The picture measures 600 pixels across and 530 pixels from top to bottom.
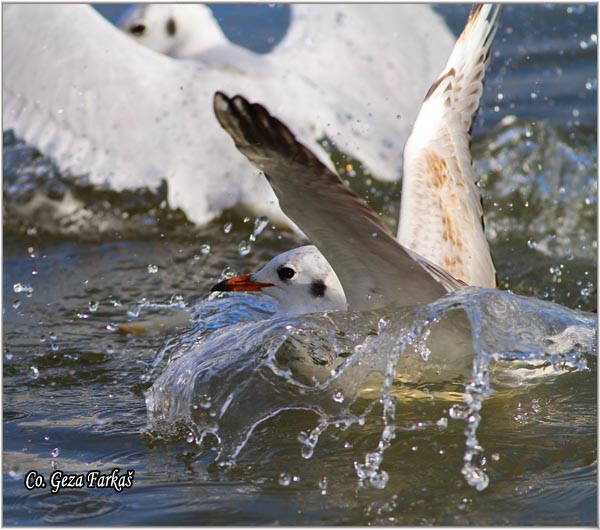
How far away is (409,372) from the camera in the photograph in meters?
3.71

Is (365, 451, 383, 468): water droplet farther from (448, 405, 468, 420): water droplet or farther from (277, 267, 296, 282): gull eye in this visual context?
(277, 267, 296, 282): gull eye

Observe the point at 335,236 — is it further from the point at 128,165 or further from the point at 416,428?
the point at 128,165

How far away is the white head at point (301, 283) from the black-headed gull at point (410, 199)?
0.01m

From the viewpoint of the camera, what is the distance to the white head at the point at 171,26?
841 cm

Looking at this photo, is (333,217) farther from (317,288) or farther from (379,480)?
(317,288)

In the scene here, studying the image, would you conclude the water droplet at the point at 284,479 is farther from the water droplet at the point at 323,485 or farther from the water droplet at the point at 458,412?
the water droplet at the point at 458,412

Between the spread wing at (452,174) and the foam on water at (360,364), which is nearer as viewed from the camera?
the foam on water at (360,364)

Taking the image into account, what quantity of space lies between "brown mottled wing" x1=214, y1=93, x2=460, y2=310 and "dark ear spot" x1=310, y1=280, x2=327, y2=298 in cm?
53

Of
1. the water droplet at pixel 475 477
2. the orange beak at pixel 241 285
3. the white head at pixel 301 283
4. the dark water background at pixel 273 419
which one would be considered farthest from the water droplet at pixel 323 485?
the orange beak at pixel 241 285

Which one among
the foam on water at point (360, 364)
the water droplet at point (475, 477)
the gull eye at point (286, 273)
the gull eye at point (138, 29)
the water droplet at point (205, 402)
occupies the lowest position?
the water droplet at point (475, 477)

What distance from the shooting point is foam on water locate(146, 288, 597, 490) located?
355 cm

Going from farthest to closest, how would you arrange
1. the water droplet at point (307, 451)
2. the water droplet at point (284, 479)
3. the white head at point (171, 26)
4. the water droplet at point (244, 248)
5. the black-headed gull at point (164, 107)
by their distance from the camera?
1. the white head at point (171, 26)
2. the black-headed gull at point (164, 107)
3. the water droplet at point (244, 248)
4. the water droplet at point (307, 451)
5. the water droplet at point (284, 479)

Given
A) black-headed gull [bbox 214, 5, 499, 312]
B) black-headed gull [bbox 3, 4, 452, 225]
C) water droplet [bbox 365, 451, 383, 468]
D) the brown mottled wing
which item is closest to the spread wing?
black-headed gull [bbox 214, 5, 499, 312]

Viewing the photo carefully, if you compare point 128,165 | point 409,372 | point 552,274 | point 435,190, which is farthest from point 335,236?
point 128,165
